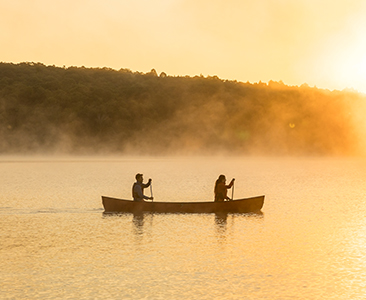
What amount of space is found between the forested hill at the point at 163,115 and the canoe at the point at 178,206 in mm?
120054

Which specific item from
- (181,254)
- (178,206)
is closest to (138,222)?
(178,206)

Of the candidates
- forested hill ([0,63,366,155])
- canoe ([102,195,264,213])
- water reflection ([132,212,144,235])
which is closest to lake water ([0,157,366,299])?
water reflection ([132,212,144,235])

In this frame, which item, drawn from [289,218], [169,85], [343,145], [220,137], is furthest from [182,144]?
[289,218]

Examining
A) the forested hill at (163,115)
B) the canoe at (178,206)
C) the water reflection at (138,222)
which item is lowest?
the water reflection at (138,222)

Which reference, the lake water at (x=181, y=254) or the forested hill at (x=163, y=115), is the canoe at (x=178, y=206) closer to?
the lake water at (x=181, y=254)

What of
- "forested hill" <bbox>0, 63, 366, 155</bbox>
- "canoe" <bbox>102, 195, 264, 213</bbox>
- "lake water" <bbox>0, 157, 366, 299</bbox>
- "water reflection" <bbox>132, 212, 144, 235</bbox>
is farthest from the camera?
"forested hill" <bbox>0, 63, 366, 155</bbox>

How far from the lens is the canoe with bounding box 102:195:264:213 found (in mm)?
28922

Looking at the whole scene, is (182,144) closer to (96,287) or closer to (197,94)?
(197,94)

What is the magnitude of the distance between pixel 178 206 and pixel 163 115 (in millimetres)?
137633

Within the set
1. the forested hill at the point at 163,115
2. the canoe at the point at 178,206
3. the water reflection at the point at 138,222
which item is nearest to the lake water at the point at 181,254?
the water reflection at the point at 138,222

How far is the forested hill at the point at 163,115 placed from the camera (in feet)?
487

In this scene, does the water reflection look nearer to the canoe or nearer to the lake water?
the lake water

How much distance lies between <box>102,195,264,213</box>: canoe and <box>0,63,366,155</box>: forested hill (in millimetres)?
120054

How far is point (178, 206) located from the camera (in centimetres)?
2892
